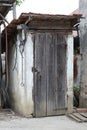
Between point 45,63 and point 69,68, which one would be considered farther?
point 69,68

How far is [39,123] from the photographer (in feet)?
28.3

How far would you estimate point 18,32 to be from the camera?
32.6ft

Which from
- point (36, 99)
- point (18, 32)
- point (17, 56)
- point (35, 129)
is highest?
point (18, 32)

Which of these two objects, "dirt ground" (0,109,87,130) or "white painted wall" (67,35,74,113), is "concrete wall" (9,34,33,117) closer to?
"dirt ground" (0,109,87,130)

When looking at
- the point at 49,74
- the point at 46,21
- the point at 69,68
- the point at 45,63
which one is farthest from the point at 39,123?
the point at 46,21

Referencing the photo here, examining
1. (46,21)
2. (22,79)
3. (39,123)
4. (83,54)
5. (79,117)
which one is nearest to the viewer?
(39,123)

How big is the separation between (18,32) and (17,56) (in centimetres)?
78

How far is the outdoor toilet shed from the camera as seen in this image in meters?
9.30

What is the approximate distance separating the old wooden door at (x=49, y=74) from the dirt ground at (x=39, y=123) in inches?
15.2

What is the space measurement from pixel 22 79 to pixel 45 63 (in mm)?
890

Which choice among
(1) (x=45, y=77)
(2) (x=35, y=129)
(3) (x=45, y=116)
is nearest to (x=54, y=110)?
(3) (x=45, y=116)

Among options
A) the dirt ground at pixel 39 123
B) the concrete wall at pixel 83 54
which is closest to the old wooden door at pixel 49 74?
the dirt ground at pixel 39 123

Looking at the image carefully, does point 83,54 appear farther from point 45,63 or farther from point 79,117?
point 79,117

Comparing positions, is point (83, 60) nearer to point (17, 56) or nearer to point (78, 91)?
point (78, 91)
